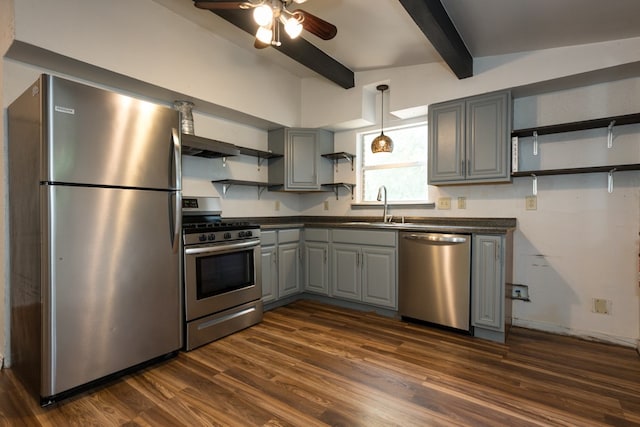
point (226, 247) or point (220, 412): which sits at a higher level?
point (226, 247)

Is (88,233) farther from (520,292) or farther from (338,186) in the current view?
(520,292)

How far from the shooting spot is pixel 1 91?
2.15 metres

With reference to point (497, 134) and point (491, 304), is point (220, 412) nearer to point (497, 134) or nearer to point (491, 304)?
point (491, 304)

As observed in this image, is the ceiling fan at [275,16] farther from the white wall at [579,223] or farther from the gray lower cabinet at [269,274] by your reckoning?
the white wall at [579,223]

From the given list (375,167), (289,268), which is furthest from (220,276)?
(375,167)

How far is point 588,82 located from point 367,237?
2.31 meters

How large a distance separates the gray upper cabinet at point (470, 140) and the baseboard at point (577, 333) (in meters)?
1.36

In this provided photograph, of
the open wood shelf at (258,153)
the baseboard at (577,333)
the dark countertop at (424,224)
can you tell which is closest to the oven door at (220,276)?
the dark countertop at (424,224)

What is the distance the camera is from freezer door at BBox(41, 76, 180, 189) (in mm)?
1716

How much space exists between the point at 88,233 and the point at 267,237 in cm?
170

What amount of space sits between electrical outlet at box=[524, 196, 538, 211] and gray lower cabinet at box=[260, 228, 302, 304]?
2.35 meters

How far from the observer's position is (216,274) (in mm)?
2641

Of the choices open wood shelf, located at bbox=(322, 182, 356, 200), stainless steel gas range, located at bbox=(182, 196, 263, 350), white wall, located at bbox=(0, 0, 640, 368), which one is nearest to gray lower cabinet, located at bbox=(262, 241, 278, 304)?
stainless steel gas range, located at bbox=(182, 196, 263, 350)

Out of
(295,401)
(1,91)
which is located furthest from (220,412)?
(1,91)
